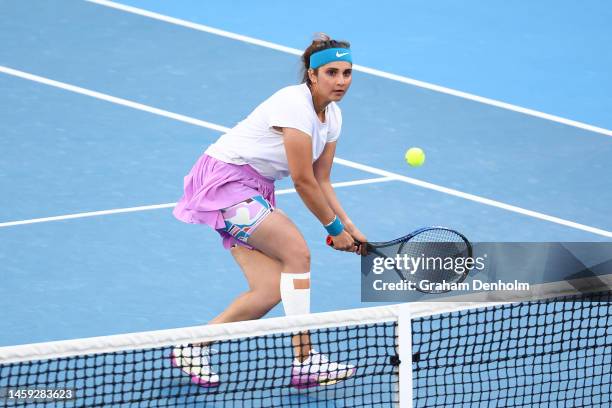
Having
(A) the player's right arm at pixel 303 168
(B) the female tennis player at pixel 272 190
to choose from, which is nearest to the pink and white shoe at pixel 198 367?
(B) the female tennis player at pixel 272 190

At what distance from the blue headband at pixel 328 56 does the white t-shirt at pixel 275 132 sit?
148 mm

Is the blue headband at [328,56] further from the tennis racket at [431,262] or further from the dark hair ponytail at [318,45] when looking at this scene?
the tennis racket at [431,262]

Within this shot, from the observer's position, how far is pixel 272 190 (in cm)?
726

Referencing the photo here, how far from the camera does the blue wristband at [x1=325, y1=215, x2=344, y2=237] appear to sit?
22.8 feet

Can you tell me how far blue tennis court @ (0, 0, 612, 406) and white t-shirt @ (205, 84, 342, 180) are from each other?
1356mm

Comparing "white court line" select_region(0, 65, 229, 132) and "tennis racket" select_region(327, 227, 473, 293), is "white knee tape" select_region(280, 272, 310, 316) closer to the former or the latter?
"tennis racket" select_region(327, 227, 473, 293)

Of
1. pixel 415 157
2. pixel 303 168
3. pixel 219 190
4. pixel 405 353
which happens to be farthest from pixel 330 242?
pixel 415 157

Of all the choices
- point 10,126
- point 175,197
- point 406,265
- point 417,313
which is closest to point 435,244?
point 406,265

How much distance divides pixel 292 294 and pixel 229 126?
4564 mm

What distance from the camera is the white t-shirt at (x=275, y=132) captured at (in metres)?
6.81

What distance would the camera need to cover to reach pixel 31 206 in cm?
972

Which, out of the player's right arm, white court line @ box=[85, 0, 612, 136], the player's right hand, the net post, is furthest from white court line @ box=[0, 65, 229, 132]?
the net post

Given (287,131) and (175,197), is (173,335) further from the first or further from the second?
(175,197)

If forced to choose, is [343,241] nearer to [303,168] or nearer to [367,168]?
[303,168]
